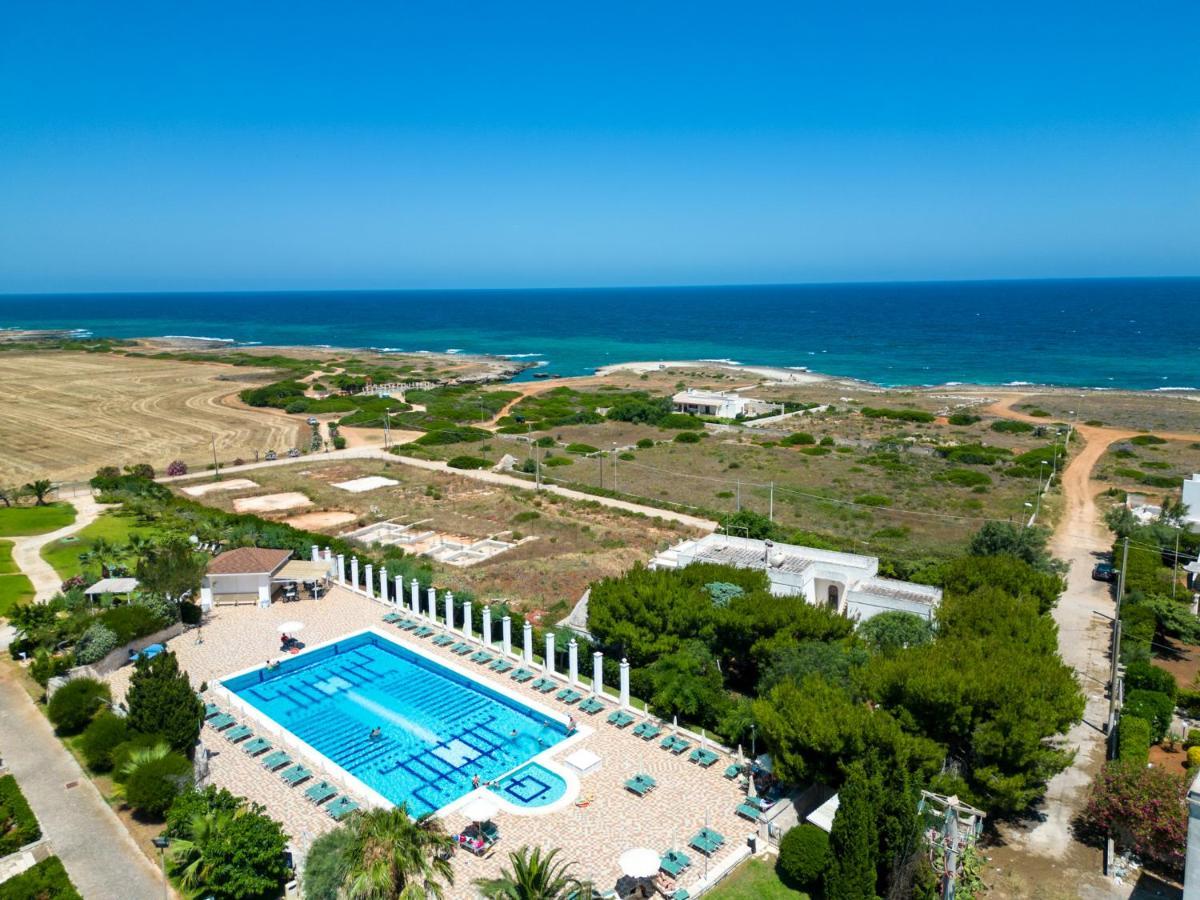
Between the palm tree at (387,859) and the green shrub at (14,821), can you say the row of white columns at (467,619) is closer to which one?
the palm tree at (387,859)

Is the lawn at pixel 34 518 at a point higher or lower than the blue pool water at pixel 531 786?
higher

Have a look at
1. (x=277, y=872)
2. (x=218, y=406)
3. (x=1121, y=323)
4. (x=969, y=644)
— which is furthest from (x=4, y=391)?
(x=1121, y=323)

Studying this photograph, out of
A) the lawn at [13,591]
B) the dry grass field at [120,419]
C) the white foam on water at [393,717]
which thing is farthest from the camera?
the dry grass field at [120,419]

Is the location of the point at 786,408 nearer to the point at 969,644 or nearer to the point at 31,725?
the point at 969,644

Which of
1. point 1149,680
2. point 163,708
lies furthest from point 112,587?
point 1149,680

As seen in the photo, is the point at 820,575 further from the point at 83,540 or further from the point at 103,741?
the point at 83,540

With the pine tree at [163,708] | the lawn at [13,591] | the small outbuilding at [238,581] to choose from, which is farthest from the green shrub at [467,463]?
the pine tree at [163,708]

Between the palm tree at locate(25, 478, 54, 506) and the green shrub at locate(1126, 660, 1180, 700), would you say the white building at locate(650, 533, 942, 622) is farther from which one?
the palm tree at locate(25, 478, 54, 506)

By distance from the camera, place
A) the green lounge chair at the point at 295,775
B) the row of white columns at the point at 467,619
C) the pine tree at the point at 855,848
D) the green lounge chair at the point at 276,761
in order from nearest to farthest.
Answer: the pine tree at the point at 855,848 < the green lounge chair at the point at 295,775 < the green lounge chair at the point at 276,761 < the row of white columns at the point at 467,619

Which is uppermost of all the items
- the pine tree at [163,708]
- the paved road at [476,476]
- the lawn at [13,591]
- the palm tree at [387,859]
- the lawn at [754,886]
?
the palm tree at [387,859]
